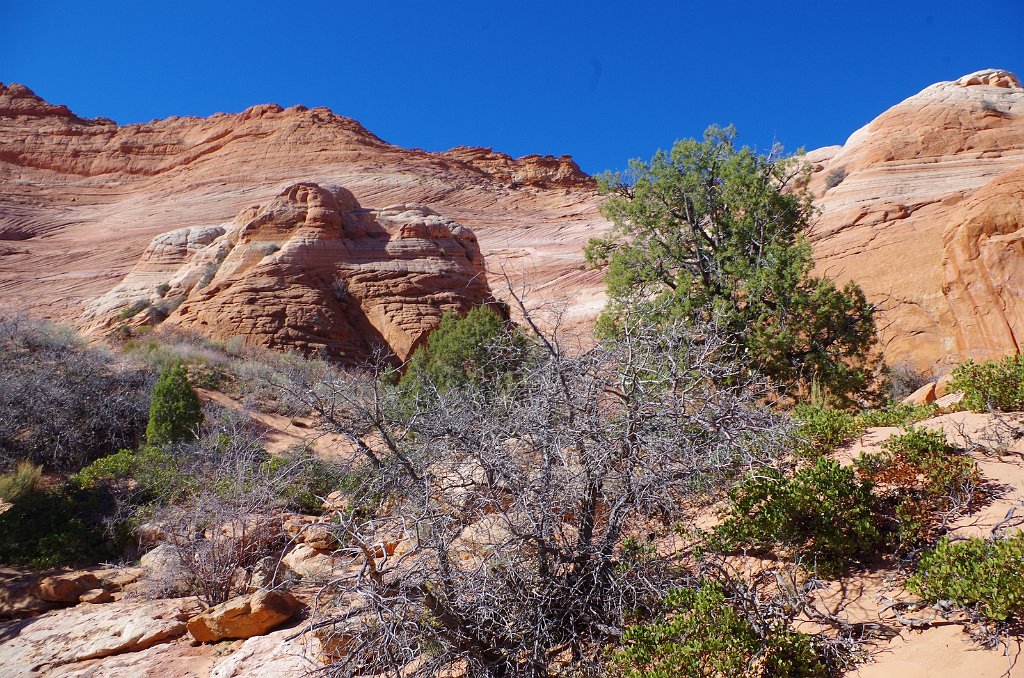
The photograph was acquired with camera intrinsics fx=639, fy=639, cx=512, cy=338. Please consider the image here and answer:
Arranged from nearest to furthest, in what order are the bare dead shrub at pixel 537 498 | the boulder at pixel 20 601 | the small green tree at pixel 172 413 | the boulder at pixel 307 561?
the bare dead shrub at pixel 537 498 < the boulder at pixel 307 561 < the boulder at pixel 20 601 < the small green tree at pixel 172 413

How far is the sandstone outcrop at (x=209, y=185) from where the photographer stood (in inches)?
1463

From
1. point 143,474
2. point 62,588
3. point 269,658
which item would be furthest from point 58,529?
point 269,658

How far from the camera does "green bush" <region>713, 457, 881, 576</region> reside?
4945mm

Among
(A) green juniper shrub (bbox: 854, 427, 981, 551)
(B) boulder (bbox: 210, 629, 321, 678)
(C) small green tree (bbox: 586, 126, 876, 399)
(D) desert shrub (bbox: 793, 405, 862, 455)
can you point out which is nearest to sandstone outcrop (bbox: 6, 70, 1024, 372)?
(C) small green tree (bbox: 586, 126, 876, 399)

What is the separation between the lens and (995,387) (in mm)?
6250

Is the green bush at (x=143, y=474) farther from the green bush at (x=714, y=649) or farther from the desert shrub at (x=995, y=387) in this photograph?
the desert shrub at (x=995, y=387)

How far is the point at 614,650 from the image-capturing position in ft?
14.8

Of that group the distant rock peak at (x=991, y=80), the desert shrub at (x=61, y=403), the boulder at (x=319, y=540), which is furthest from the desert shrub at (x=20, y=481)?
the distant rock peak at (x=991, y=80)

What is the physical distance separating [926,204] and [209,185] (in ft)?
149

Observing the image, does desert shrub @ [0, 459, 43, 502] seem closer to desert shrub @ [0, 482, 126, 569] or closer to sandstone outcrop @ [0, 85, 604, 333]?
desert shrub @ [0, 482, 126, 569]

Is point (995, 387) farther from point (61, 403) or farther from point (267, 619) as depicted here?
point (61, 403)

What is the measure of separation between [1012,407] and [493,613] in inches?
212

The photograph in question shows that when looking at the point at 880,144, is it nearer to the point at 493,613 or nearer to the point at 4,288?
the point at 493,613

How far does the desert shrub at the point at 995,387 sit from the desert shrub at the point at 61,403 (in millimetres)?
14357
